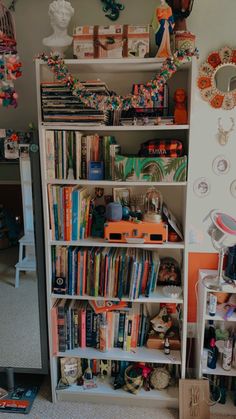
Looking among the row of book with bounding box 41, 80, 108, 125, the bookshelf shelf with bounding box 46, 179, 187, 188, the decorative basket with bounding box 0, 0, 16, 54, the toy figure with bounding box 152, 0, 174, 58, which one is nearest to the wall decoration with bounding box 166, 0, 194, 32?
the toy figure with bounding box 152, 0, 174, 58

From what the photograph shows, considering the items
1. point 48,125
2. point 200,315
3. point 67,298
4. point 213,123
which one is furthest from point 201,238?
point 48,125

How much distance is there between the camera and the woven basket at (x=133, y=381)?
6.48 ft

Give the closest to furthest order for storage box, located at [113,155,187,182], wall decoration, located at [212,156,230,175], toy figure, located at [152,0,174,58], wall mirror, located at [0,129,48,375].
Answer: toy figure, located at [152,0,174,58] → storage box, located at [113,155,187,182] → wall mirror, located at [0,129,48,375] → wall decoration, located at [212,156,230,175]

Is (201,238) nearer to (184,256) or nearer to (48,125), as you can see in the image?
(184,256)

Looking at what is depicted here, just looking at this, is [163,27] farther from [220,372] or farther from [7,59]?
[220,372]

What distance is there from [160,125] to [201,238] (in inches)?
29.5

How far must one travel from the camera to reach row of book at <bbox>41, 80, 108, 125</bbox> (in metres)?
A: 1.69

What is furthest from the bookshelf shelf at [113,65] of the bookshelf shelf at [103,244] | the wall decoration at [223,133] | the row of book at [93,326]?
the row of book at [93,326]

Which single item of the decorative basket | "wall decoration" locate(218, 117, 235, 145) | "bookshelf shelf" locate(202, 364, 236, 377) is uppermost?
the decorative basket

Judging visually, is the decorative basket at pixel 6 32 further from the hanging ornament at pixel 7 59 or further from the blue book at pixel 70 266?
the blue book at pixel 70 266

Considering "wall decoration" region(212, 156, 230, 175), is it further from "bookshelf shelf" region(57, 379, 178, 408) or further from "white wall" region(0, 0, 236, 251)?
"bookshelf shelf" region(57, 379, 178, 408)

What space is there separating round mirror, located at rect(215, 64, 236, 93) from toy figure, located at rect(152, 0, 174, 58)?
1.19 ft

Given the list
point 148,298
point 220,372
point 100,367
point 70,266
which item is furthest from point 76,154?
point 220,372

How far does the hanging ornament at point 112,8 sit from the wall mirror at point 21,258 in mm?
794
